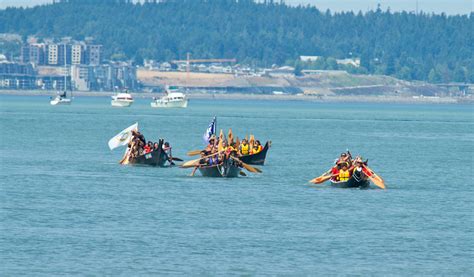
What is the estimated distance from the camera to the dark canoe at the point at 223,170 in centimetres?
8419

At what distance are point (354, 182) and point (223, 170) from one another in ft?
29.7

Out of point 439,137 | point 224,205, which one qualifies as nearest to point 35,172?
point 224,205

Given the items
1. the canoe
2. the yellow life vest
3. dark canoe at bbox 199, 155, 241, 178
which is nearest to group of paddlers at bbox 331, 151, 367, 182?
the yellow life vest

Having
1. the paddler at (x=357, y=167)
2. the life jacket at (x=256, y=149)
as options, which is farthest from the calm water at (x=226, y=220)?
the life jacket at (x=256, y=149)

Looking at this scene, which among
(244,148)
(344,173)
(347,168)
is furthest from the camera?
(244,148)

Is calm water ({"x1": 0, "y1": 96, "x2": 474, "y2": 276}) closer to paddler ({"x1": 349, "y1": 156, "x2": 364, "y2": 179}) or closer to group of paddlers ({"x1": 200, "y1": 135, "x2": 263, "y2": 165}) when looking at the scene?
paddler ({"x1": 349, "y1": 156, "x2": 364, "y2": 179})

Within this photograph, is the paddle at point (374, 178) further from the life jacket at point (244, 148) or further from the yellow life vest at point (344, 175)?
the life jacket at point (244, 148)

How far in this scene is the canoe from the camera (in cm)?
7881

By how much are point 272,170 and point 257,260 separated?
43409 mm

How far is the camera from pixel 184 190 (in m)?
78.0

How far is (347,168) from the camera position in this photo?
7888 centimetres

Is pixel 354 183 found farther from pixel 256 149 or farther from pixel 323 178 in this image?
pixel 256 149

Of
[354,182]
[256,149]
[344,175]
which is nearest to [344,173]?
[344,175]

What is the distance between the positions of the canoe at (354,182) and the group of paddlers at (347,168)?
124 mm
